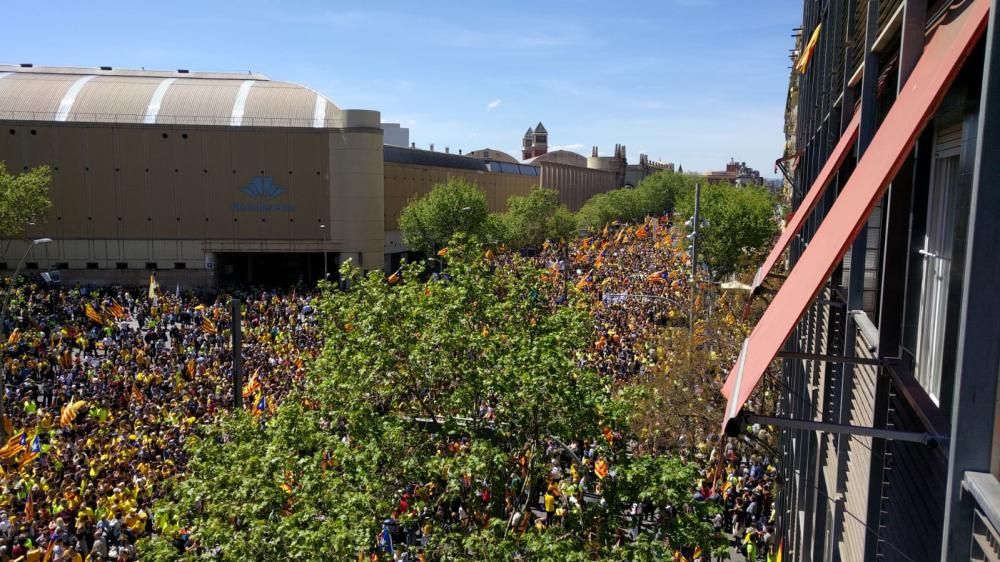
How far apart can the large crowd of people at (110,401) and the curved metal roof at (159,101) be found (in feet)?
67.0

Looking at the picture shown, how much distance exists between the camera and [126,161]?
53.9m

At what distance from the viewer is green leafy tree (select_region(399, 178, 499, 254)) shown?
187ft

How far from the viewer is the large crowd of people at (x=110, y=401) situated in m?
14.6

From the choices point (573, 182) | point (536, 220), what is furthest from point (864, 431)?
point (573, 182)

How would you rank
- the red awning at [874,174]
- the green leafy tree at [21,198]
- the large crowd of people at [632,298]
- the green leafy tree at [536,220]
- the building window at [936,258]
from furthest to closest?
the green leafy tree at [536,220]
the green leafy tree at [21,198]
the large crowd of people at [632,298]
the building window at [936,258]
the red awning at [874,174]

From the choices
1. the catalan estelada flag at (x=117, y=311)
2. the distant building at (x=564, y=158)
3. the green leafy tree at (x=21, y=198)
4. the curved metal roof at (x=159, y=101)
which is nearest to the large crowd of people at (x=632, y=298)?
the catalan estelada flag at (x=117, y=311)

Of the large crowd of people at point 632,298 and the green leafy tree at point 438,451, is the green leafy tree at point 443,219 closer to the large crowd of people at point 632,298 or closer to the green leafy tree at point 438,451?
the large crowd of people at point 632,298

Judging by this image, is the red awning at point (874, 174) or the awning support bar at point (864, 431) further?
the awning support bar at point (864, 431)

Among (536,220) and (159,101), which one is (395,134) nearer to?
(536,220)

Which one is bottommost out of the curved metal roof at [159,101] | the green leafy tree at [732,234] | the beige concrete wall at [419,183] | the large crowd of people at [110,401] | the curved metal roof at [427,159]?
the large crowd of people at [110,401]

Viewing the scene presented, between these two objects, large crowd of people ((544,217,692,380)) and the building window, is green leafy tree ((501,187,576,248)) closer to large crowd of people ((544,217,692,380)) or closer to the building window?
large crowd of people ((544,217,692,380))

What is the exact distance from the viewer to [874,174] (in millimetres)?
3793

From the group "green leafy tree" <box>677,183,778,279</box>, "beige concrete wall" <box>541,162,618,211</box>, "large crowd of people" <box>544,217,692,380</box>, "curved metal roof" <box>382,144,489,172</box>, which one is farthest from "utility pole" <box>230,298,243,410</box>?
"beige concrete wall" <box>541,162,618,211</box>

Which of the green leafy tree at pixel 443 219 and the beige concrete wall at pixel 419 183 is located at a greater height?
the beige concrete wall at pixel 419 183
